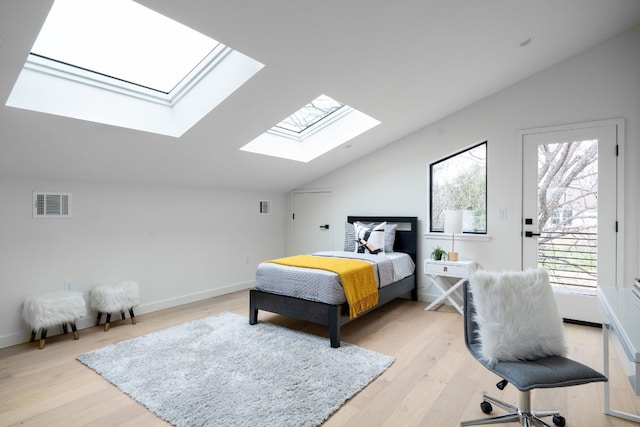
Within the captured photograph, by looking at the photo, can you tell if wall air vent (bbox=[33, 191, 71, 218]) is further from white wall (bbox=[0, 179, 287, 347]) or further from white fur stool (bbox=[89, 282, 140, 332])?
white fur stool (bbox=[89, 282, 140, 332])

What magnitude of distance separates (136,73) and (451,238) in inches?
148

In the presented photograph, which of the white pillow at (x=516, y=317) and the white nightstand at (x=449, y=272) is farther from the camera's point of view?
the white nightstand at (x=449, y=272)

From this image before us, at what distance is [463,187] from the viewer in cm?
437

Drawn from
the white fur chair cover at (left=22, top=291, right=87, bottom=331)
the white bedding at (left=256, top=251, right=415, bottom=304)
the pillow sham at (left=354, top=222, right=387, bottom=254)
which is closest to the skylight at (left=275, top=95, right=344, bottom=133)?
the pillow sham at (left=354, top=222, right=387, bottom=254)

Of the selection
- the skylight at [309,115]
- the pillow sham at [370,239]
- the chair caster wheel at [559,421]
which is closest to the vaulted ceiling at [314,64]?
the skylight at [309,115]

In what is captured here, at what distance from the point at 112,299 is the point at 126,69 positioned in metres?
2.12

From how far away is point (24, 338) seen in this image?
3137 mm

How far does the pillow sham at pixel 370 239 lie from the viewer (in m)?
4.35

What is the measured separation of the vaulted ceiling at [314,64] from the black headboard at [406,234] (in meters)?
1.25

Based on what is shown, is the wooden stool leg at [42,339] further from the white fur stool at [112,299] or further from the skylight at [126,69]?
the skylight at [126,69]

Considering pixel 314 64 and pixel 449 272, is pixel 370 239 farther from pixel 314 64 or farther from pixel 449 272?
pixel 314 64

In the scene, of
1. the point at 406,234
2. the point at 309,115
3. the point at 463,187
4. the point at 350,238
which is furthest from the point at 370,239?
the point at 309,115

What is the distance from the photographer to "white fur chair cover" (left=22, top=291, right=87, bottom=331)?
2945 mm

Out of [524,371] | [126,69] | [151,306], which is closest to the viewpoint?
[524,371]
